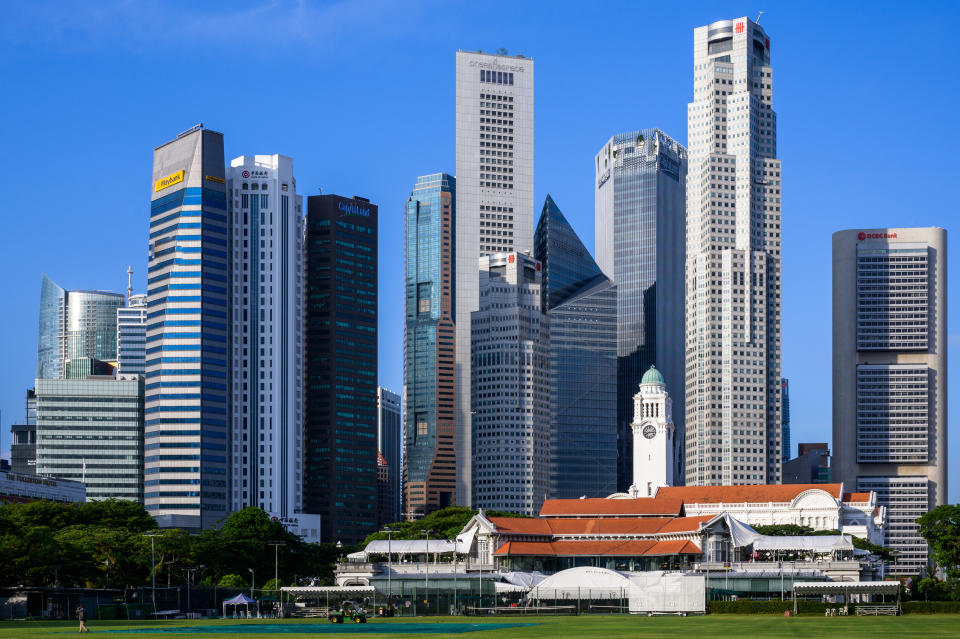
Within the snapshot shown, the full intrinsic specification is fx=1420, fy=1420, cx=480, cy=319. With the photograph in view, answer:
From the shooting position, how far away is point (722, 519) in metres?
200

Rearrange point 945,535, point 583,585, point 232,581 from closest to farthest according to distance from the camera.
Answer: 1. point 583,585
2. point 945,535
3. point 232,581

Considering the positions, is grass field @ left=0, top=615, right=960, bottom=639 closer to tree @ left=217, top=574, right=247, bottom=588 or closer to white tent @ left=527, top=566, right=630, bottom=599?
white tent @ left=527, top=566, right=630, bottom=599

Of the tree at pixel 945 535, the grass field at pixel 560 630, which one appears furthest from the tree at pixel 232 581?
the tree at pixel 945 535

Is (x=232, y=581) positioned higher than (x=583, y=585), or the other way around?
(x=583, y=585)

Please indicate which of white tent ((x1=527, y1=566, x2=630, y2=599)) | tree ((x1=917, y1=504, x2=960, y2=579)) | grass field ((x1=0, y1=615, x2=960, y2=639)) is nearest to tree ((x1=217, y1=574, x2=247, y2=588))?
white tent ((x1=527, y1=566, x2=630, y2=599))

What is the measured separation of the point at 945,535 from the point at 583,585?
170ft

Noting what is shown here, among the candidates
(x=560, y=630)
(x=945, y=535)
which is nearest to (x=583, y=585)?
(x=945, y=535)

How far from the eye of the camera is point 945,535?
178m

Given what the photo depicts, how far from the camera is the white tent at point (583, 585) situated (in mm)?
154125

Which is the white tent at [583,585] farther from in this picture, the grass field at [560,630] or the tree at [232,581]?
the tree at [232,581]

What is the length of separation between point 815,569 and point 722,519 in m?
21.2

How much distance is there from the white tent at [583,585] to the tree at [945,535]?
4424 centimetres

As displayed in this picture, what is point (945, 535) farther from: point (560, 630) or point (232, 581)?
point (560, 630)

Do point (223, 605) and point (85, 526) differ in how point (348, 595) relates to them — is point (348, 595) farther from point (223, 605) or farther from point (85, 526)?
point (85, 526)
